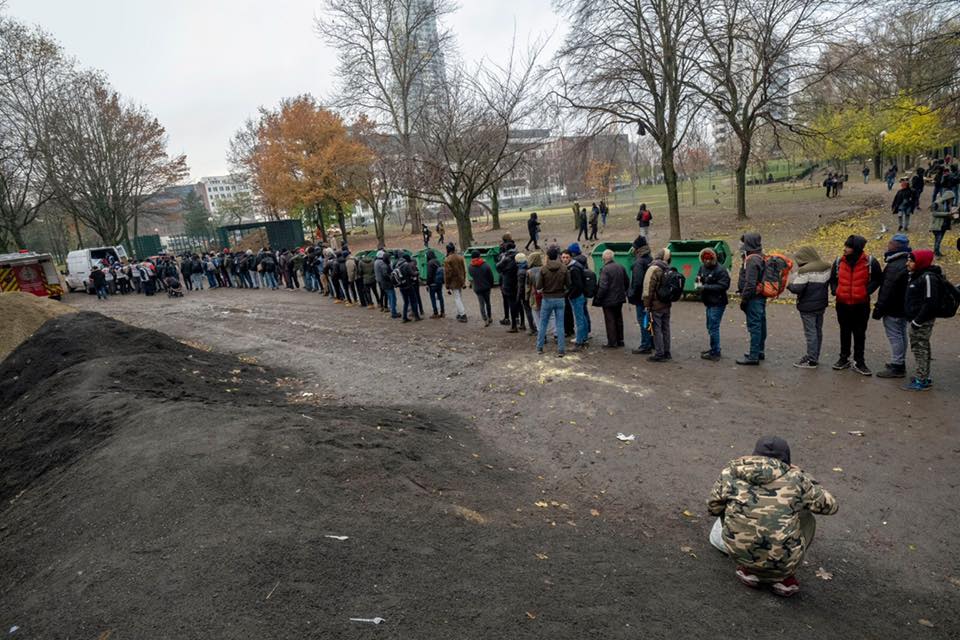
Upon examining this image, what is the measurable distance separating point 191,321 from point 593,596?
15640 mm

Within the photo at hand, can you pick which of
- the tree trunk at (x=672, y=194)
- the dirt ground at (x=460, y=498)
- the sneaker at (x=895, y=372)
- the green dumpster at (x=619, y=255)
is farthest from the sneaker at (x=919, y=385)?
the tree trunk at (x=672, y=194)

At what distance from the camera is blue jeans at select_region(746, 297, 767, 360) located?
26.1ft

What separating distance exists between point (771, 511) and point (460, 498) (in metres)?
2.50

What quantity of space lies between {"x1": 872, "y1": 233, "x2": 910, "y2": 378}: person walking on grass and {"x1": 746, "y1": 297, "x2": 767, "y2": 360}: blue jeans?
1426 mm

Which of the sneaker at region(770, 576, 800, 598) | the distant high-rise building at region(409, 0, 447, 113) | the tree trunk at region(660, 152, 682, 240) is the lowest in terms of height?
the sneaker at region(770, 576, 800, 598)

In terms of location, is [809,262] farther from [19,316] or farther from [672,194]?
[19,316]

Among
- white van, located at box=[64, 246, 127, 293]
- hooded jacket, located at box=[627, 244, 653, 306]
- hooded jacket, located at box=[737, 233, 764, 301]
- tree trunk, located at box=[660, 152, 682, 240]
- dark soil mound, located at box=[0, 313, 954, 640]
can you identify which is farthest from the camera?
white van, located at box=[64, 246, 127, 293]

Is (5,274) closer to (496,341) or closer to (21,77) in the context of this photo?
(21,77)

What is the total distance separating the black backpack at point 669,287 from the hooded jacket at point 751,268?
0.86 meters

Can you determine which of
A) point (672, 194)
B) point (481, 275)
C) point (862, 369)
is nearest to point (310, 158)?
point (672, 194)

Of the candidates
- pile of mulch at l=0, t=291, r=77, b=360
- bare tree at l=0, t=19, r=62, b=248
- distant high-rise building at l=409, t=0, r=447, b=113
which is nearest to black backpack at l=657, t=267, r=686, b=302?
pile of mulch at l=0, t=291, r=77, b=360

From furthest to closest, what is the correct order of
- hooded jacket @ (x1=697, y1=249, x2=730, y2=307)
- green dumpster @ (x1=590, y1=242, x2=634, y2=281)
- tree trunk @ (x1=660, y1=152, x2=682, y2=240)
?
tree trunk @ (x1=660, y1=152, x2=682, y2=240), green dumpster @ (x1=590, y1=242, x2=634, y2=281), hooded jacket @ (x1=697, y1=249, x2=730, y2=307)

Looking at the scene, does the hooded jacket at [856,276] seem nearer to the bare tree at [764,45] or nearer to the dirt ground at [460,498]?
the dirt ground at [460,498]

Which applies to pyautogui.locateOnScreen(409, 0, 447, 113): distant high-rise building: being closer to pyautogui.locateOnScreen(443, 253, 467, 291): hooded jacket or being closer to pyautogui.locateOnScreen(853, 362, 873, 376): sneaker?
pyautogui.locateOnScreen(443, 253, 467, 291): hooded jacket
